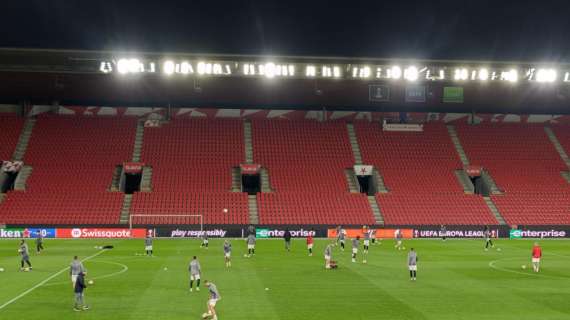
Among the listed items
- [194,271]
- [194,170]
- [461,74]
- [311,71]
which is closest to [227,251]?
[194,271]

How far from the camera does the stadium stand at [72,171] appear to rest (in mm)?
57500

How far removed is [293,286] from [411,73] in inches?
1510

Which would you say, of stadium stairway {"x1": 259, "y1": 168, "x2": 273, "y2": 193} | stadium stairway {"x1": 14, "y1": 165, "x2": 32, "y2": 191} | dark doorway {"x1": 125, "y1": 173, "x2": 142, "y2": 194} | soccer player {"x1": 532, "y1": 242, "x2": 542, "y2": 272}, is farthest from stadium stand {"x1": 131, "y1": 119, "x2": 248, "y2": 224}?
soccer player {"x1": 532, "y1": 242, "x2": 542, "y2": 272}

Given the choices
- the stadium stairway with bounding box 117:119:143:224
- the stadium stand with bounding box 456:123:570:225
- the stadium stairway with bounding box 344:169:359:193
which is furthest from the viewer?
the stadium stairway with bounding box 344:169:359:193

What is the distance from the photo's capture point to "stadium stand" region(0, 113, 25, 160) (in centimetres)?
6569

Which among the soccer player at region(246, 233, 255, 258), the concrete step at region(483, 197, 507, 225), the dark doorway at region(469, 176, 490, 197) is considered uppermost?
the dark doorway at region(469, 176, 490, 197)

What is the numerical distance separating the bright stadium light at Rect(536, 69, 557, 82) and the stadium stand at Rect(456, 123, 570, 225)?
12.9m

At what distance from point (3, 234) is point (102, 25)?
21927 millimetres

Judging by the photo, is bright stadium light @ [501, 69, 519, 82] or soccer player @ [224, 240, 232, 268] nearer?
soccer player @ [224, 240, 232, 268]

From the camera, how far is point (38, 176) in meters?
63.4

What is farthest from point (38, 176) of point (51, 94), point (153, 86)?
point (153, 86)

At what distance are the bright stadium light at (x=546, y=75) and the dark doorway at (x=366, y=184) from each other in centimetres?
2146

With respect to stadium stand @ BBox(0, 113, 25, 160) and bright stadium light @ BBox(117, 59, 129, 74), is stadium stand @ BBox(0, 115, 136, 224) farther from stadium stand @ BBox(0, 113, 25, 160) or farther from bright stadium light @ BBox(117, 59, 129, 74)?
bright stadium light @ BBox(117, 59, 129, 74)

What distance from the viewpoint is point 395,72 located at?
6075 cm
